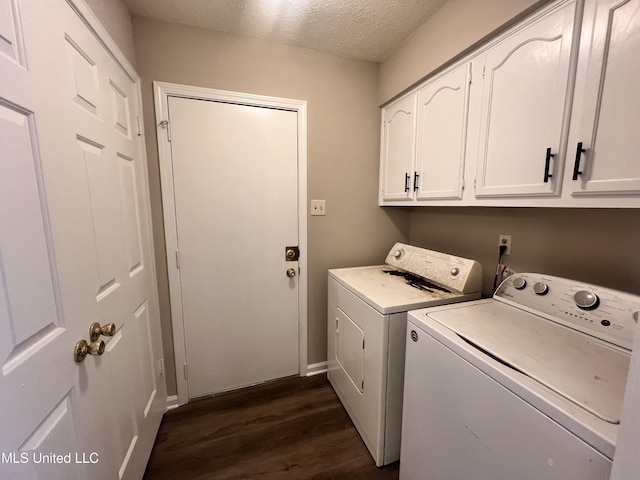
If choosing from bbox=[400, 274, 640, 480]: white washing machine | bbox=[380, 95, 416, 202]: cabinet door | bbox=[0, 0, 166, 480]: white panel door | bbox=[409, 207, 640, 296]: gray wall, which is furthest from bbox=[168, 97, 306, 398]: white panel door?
bbox=[409, 207, 640, 296]: gray wall

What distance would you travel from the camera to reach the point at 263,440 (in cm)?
154

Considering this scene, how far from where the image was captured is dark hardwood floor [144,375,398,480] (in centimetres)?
136

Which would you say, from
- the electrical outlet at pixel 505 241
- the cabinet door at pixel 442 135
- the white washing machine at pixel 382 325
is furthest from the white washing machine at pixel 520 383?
the cabinet door at pixel 442 135

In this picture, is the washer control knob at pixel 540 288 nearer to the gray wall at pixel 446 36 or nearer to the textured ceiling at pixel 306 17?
the gray wall at pixel 446 36

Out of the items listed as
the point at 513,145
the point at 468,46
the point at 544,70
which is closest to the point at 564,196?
the point at 513,145

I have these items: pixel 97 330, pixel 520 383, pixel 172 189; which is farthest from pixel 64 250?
pixel 520 383

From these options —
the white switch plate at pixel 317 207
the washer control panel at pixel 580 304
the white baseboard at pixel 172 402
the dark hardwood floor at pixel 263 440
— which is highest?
the white switch plate at pixel 317 207

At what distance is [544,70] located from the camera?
3.19ft

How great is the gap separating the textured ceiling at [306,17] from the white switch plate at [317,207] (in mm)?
1061

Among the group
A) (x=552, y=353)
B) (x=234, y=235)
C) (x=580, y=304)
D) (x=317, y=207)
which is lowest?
(x=552, y=353)

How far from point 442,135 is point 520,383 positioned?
126 centimetres

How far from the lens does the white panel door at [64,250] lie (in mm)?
579

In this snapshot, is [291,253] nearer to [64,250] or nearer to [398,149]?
[398,149]

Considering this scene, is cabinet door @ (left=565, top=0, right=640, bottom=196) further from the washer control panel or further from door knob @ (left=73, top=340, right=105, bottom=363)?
door knob @ (left=73, top=340, right=105, bottom=363)
